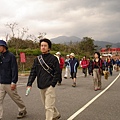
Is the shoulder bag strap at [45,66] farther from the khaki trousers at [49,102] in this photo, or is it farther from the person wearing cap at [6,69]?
the person wearing cap at [6,69]

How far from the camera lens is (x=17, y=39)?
117ft

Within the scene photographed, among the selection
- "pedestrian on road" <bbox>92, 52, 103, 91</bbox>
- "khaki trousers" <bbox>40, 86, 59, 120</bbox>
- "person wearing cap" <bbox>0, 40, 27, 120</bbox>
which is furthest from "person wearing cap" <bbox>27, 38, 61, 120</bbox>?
"pedestrian on road" <bbox>92, 52, 103, 91</bbox>

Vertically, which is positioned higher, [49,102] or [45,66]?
[45,66]

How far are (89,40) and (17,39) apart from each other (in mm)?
36626

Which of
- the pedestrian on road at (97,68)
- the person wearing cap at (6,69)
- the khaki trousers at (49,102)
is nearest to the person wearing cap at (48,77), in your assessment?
the khaki trousers at (49,102)

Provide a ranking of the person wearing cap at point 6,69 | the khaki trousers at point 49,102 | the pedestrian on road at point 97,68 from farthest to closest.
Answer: the pedestrian on road at point 97,68, the person wearing cap at point 6,69, the khaki trousers at point 49,102

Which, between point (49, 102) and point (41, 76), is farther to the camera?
point (41, 76)

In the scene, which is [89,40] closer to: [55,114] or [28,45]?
[28,45]

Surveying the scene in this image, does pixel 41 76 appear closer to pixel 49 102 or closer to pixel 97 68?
pixel 49 102

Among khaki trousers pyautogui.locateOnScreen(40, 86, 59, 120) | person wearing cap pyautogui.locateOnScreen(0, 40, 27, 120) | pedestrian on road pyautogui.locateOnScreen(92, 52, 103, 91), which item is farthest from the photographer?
pedestrian on road pyautogui.locateOnScreen(92, 52, 103, 91)

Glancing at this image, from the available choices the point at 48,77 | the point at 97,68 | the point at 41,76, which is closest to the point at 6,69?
the point at 41,76

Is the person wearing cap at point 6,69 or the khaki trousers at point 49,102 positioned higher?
the person wearing cap at point 6,69

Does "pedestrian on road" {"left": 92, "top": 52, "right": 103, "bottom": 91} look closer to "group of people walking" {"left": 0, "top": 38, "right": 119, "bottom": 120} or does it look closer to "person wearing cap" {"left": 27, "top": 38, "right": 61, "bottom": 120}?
"group of people walking" {"left": 0, "top": 38, "right": 119, "bottom": 120}

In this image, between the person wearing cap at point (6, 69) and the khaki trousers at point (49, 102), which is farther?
the person wearing cap at point (6, 69)
